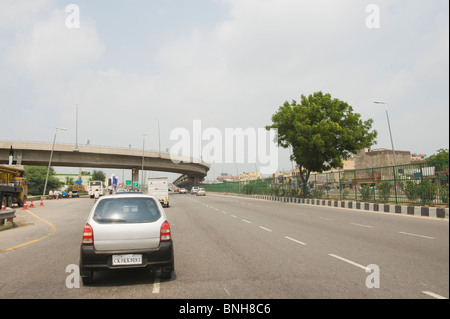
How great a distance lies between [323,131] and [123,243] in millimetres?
27007

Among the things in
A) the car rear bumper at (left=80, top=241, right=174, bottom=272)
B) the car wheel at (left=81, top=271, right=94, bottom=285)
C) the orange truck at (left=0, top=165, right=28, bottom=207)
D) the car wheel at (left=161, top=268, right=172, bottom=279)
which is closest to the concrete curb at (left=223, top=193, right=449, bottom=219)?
the car wheel at (left=161, top=268, right=172, bottom=279)

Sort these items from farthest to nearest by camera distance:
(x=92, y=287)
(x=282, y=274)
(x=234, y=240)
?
1. (x=234, y=240)
2. (x=282, y=274)
3. (x=92, y=287)

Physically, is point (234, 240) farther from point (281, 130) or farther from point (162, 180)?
point (281, 130)

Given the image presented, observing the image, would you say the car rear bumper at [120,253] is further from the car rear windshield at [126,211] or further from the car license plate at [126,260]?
the car rear windshield at [126,211]

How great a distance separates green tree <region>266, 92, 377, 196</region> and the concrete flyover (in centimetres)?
3333

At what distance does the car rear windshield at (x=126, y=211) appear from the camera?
5617 mm

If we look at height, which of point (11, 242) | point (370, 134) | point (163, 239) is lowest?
point (11, 242)

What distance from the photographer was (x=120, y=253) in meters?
5.36

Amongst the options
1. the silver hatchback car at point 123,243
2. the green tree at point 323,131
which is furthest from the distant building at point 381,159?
the silver hatchback car at point 123,243

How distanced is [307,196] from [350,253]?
2672cm

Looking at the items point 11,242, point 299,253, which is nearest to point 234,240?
point 299,253

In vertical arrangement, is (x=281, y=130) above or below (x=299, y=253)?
above

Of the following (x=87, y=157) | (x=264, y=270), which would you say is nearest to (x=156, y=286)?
(x=264, y=270)

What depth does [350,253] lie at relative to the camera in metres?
7.49
